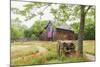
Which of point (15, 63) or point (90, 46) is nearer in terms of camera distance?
point (15, 63)

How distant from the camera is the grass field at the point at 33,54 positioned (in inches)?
77.0

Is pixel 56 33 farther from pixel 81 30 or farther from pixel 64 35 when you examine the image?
pixel 81 30

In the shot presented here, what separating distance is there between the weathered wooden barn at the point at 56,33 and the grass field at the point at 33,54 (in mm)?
65

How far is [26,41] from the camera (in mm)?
2000

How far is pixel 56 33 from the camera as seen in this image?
2104mm

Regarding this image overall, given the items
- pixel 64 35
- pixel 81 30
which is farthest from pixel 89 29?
pixel 64 35

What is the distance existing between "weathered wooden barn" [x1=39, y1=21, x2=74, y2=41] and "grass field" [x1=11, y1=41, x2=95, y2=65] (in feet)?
0.21

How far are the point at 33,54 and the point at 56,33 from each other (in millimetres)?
344

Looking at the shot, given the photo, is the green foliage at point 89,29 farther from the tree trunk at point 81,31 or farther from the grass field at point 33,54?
the grass field at point 33,54

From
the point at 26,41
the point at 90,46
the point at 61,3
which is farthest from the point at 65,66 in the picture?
the point at 61,3

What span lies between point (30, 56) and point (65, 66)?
1.39 feet

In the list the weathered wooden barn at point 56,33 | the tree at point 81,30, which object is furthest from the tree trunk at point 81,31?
the weathered wooden barn at point 56,33

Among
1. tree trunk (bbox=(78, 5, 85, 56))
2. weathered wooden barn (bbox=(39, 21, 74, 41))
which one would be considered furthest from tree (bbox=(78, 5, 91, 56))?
weathered wooden barn (bbox=(39, 21, 74, 41))
